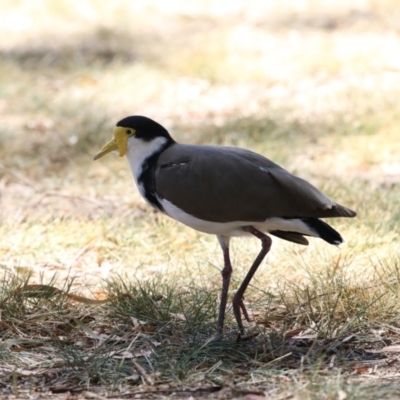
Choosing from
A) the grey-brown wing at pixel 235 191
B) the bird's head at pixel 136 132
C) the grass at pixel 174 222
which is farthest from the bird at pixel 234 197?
the grass at pixel 174 222

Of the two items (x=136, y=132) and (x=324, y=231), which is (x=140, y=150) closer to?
(x=136, y=132)

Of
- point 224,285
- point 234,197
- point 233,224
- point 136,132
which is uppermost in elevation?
point 136,132

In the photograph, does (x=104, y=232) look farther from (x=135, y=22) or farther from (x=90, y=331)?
(x=135, y=22)

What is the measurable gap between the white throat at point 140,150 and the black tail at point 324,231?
805mm

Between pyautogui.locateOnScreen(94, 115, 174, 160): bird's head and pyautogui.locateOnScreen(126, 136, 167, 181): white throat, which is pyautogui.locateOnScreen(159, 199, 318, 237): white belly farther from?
pyautogui.locateOnScreen(94, 115, 174, 160): bird's head

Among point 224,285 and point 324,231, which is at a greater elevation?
point 324,231

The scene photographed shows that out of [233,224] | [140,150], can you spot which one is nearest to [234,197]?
[233,224]

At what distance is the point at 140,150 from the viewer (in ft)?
14.9

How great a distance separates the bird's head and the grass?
70 cm

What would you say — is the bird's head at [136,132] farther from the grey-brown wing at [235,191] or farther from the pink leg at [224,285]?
the pink leg at [224,285]

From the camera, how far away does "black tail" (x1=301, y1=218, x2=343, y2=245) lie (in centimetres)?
414

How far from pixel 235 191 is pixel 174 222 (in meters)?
1.82

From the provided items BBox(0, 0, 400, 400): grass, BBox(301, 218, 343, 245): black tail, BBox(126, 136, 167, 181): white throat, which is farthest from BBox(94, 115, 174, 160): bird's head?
BBox(301, 218, 343, 245): black tail

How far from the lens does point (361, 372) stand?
12.8ft
